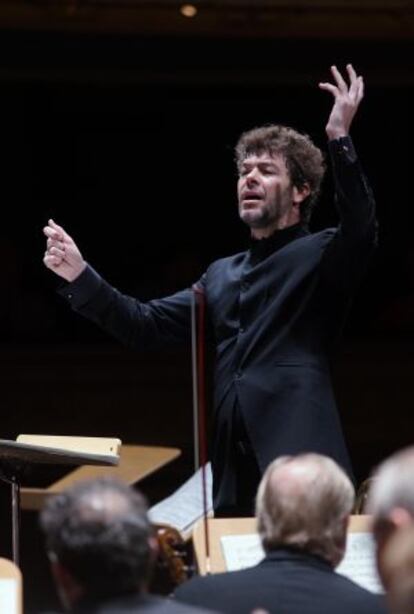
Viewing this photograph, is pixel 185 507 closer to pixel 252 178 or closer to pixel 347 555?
pixel 252 178

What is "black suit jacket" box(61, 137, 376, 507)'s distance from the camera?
3.92m

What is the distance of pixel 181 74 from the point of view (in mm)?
8133

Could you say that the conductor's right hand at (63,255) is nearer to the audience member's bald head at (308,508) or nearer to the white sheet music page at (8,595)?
the white sheet music page at (8,595)

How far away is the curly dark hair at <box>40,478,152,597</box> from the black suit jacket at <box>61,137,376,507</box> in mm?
1468

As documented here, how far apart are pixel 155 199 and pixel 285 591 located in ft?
19.8

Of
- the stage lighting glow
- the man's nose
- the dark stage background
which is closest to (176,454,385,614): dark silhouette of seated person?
the man's nose

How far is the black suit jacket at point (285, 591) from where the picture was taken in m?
2.84

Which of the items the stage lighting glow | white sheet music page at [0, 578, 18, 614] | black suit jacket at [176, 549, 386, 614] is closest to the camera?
black suit jacket at [176, 549, 386, 614]

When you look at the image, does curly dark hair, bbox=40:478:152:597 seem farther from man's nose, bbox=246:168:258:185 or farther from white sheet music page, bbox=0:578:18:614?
man's nose, bbox=246:168:258:185

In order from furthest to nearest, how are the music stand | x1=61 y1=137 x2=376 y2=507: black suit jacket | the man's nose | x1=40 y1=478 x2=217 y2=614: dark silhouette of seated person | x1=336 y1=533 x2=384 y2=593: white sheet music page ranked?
1. the man's nose
2. x1=61 y1=137 x2=376 y2=507: black suit jacket
3. the music stand
4. x1=336 y1=533 x2=384 y2=593: white sheet music page
5. x1=40 y1=478 x2=217 y2=614: dark silhouette of seated person

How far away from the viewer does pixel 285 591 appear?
2.87 m

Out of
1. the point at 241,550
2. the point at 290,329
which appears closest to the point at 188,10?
the point at 290,329

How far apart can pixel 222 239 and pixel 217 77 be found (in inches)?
36.2

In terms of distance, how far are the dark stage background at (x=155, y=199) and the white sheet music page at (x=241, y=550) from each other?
159 inches
